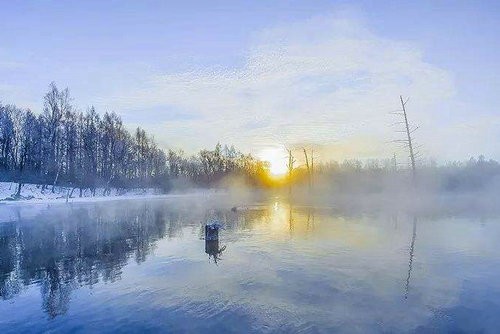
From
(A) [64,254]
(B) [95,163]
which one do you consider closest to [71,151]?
(B) [95,163]

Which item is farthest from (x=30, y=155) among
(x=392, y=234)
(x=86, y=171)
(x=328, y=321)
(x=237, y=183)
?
(x=328, y=321)

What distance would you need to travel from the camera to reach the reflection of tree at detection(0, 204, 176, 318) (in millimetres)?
12508

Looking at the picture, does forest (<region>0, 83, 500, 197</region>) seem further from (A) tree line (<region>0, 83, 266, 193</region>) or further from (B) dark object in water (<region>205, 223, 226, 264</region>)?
(B) dark object in water (<region>205, 223, 226, 264</region>)

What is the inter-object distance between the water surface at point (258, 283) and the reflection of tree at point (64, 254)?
66mm

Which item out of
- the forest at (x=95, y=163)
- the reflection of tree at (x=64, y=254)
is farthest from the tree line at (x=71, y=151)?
the reflection of tree at (x=64, y=254)

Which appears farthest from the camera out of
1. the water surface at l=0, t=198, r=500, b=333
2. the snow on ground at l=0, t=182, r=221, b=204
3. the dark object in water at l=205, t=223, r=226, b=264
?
the snow on ground at l=0, t=182, r=221, b=204

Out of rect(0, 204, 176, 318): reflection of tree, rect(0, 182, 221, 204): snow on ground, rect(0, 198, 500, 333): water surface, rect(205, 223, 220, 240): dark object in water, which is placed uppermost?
rect(0, 182, 221, 204): snow on ground

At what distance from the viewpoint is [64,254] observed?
17828mm

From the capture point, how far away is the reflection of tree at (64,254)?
12.5 m

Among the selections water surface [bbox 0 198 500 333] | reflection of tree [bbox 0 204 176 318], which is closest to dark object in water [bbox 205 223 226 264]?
water surface [bbox 0 198 500 333]

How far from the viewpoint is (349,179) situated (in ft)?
319

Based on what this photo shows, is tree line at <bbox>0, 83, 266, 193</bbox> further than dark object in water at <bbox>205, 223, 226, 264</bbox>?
Yes

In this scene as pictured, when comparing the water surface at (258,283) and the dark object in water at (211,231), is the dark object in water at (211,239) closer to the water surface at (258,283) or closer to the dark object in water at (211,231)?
the dark object in water at (211,231)

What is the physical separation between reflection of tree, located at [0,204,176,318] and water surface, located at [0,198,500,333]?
7 centimetres
